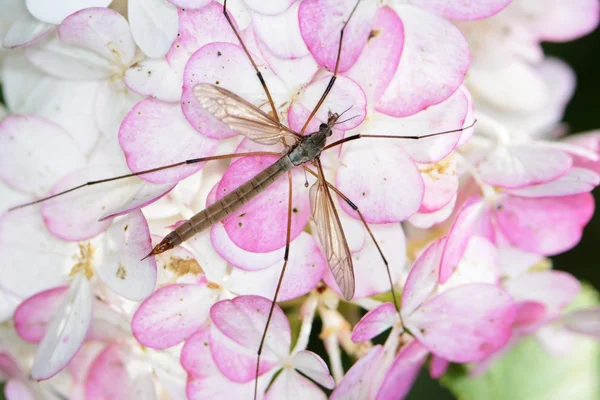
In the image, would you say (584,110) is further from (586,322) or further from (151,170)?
(151,170)

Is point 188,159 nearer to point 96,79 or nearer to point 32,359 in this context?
point 96,79

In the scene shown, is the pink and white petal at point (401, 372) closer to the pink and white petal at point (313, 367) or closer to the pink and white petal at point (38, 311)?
the pink and white petal at point (313, 367)

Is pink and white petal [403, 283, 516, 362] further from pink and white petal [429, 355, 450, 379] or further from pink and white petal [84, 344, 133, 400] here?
pink and white petal [84, 344, 133, 400]

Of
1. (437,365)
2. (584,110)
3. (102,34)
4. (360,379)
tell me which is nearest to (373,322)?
(360,379)

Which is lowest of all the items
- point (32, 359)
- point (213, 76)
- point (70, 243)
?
point (32, 359)

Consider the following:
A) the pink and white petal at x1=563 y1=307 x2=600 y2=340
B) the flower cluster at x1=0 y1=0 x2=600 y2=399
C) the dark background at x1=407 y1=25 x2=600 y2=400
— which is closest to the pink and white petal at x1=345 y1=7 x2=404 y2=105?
the flower cluster at x1=0 y1=0 x2=600 y2=399

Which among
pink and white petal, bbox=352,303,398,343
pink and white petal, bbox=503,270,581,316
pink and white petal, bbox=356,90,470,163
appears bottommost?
pink and white petal, bbox=503,270,581,316

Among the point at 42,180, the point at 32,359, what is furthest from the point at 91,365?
the point at 42,180

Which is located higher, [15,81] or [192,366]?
[15,81]
